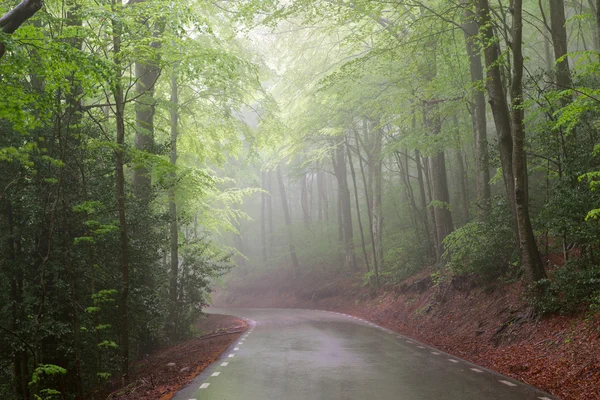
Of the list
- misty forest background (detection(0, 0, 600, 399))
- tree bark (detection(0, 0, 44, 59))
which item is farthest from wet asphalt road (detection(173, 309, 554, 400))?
tree bark (detection(0, 0, 44, 59))

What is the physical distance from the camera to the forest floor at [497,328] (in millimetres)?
8104

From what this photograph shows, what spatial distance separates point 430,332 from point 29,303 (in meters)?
11.1

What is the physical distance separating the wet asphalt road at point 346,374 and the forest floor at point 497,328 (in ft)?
2.29

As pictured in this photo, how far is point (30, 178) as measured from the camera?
34.7 ft

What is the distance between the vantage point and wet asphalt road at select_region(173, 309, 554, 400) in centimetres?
761

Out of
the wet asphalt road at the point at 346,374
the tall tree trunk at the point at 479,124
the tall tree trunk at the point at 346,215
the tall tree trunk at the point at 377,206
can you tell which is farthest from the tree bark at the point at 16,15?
the tall tree trunk at the point at 346,215

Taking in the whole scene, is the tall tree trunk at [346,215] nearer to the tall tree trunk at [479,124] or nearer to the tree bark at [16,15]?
the tall tree trunk at [479,124]

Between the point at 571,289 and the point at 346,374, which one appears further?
the point at 571,289

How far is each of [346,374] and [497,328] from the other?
475cm

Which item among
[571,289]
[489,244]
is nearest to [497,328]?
[571,289]

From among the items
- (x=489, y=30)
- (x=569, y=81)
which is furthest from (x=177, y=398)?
(x=569, y=81)

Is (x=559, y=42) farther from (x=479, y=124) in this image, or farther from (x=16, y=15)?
(x=16, y=15)

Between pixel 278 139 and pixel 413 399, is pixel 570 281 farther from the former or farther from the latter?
pixel 278 139

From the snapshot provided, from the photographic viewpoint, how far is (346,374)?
30.5 feet
